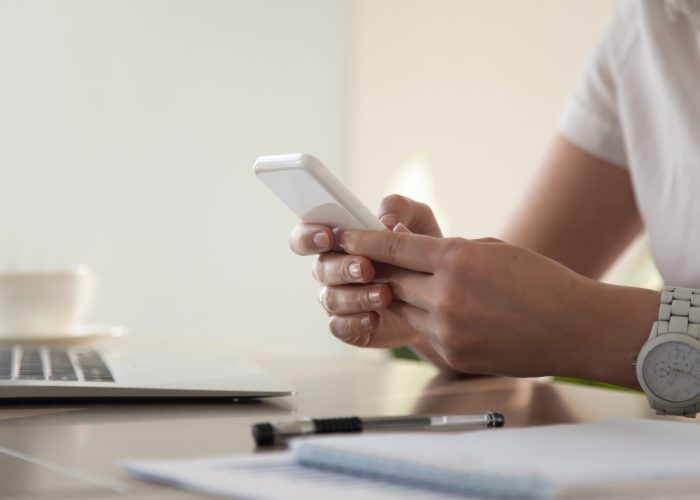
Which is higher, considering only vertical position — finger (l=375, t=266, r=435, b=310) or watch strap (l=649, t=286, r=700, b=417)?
finger (l=375, t=266, r=435, b=310)

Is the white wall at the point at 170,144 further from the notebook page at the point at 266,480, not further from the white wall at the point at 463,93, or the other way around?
the notebook page at the point at 266,480

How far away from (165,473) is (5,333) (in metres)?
0.95

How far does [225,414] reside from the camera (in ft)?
2.40

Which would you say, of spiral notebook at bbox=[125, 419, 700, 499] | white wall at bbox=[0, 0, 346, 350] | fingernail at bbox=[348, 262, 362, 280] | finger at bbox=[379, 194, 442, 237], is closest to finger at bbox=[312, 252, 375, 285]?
fingernail at bbox=[348, 262, 362, 280]

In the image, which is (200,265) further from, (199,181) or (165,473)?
(165,473)

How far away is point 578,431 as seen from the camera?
57 centimetres

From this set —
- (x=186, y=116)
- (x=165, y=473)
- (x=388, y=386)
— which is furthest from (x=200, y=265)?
(x=165, y=473)

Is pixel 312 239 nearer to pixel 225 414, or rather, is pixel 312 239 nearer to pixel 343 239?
pixel 343 239

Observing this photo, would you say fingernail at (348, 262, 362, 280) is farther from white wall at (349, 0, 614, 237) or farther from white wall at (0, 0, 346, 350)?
white wall at (0, 0, 346, 350)

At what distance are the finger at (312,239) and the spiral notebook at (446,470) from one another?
35cm

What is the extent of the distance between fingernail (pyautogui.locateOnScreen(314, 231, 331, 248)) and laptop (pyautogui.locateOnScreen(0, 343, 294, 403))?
0.13 m

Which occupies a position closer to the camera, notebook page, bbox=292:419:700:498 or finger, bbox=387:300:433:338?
notebook page, bbox=292:419:700:498

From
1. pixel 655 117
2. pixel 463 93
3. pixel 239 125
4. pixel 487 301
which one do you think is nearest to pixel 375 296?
pixel 487 301

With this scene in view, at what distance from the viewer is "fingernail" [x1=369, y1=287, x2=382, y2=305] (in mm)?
829
